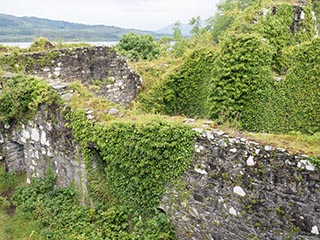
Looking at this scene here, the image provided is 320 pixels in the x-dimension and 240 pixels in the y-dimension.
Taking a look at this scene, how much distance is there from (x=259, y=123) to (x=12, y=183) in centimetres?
645

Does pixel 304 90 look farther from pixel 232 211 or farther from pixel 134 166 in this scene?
pixel 134 166

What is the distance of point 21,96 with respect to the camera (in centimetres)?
879

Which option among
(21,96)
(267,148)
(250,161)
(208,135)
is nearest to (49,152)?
(21,96)

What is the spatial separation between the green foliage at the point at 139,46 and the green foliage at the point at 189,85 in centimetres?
775

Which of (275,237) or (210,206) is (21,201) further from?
(275,237)

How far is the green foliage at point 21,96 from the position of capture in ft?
27.4

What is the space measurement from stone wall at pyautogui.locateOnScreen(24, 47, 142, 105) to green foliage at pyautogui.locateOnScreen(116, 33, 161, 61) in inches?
264

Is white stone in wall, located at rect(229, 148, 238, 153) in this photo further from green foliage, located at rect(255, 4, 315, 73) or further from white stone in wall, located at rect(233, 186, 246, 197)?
green foliage, located at rect(255, 4, 315, 73)

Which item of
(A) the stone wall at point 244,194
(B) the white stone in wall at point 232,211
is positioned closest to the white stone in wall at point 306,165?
(A) the stone wall at point 244,194

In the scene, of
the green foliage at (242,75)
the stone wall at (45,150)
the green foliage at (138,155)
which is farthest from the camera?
the green foliage at (242,75)

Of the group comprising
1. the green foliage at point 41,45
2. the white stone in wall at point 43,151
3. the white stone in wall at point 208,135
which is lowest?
the white stone in wall at point 43,151

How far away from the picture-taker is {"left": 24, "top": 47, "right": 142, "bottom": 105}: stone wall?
12.0 m

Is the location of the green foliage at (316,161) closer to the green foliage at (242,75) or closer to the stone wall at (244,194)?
the stone wall at (244,194)

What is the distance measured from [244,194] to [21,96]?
5704mm
